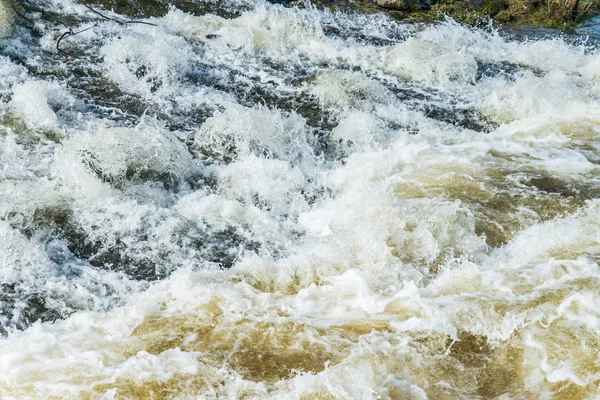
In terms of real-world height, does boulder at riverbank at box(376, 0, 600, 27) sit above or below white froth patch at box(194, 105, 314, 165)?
above

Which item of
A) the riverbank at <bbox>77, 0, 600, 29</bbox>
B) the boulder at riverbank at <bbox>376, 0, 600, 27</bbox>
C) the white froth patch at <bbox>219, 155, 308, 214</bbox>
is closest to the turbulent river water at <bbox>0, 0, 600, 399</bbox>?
the white froth patch at <bbox>219, 155, 308, 214</bbox>

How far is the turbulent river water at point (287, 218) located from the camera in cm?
416

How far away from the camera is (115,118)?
7.60 metres

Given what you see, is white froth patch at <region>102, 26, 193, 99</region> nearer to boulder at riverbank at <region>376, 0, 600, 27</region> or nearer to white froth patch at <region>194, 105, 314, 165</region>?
white froth patch at <region>194, 105, 314, 165</region>

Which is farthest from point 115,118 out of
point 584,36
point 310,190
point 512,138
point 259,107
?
point 584,36

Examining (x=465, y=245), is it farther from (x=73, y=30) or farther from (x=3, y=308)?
(x=73, y=30)

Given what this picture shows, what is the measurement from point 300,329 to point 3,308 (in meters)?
2.31

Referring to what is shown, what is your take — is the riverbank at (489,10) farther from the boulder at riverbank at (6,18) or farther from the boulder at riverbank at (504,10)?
the boulder at riverbank at (6,18)

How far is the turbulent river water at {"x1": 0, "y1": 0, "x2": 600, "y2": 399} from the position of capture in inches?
164

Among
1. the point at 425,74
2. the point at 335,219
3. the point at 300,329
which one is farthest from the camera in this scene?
the point at 425,74

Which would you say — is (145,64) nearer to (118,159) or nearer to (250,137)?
(250,137)

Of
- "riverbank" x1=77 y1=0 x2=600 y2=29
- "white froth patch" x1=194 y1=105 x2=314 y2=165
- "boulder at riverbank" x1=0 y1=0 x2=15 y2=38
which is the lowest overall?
"white froth patch" x1=194 y1=105 x2=314 y2=165

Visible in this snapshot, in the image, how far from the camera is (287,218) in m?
6.09

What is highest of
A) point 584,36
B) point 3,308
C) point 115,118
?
point 584,36
